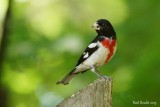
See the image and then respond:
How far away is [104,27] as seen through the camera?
4727mm

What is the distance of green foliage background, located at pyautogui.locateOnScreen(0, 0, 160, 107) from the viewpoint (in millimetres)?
6266

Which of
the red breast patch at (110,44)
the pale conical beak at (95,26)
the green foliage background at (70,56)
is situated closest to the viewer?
the pale conical beak at (95,26)

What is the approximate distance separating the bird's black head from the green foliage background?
4.65 ft

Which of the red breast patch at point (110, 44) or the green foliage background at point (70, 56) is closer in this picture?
the red breast patch at point (110, 44)

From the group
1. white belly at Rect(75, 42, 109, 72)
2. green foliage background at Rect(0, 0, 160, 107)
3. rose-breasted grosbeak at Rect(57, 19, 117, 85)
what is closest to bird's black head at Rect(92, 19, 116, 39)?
rose-breasted grosbeak at Rect(57, 19, 117, 85)

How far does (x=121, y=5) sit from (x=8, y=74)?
5.50 feet

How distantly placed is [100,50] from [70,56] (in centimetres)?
188

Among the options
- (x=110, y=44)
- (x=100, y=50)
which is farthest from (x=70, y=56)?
(x=110, y=44)

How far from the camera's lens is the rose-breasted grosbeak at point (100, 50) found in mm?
4711

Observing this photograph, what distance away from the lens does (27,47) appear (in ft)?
22.1

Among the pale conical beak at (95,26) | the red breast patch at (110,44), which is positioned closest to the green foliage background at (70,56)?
the red breast patch at (110,44)

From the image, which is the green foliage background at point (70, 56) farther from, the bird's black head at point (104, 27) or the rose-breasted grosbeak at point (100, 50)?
the bird's black head at point (104, 27)

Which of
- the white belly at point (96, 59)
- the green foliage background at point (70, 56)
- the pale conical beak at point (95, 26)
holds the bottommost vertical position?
the white belly at point (96, 59)

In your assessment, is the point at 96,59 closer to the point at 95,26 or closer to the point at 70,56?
the point at 95,26
